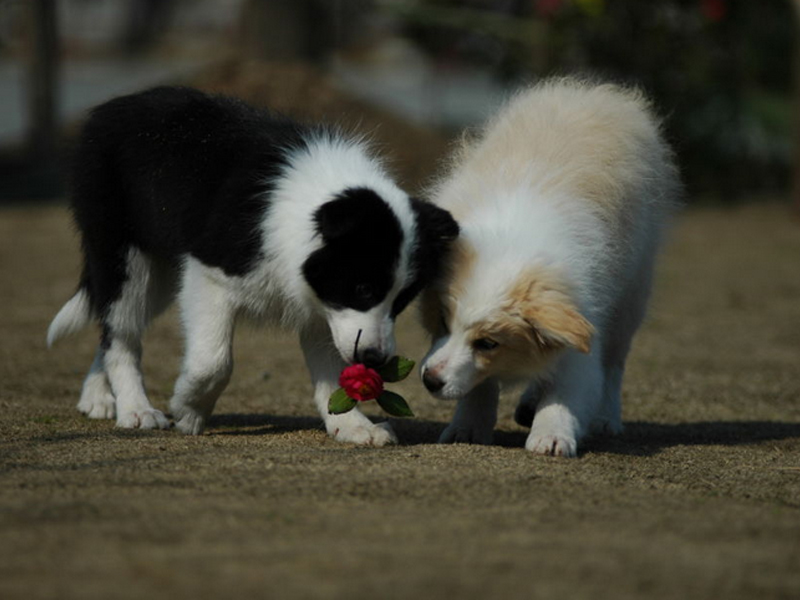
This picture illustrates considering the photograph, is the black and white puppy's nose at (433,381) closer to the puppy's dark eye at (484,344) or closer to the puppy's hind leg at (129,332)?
the puppy's dark eye at (484,344)

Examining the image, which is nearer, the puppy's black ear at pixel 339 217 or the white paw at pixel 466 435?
the puppy's black ear at pixel 339 217

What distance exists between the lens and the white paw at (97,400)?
5.84m

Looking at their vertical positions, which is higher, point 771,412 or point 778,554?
point 778,554

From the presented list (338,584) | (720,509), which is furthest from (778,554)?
(338,584)

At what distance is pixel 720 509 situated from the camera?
427 cm

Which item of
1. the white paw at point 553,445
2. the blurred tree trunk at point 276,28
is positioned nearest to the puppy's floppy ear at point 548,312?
the white paw at point 553,445

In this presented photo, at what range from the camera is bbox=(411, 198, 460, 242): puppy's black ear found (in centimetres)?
486

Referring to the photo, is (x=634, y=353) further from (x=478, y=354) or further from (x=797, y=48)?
(x=797, y=48)

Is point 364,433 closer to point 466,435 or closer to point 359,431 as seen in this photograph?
point 359,431

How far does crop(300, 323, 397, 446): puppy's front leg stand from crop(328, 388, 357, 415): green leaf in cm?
20

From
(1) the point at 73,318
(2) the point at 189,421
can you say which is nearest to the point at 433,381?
(2) the point at 189,421

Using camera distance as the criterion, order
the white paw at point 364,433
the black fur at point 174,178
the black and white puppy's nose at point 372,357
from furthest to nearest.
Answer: the white paw at point 364,433
the black fur at point 174,178
the black and white puppy's nose at point 372,357

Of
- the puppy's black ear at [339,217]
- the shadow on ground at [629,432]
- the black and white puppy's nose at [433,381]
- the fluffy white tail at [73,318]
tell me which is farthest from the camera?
the fluffy white tail at [73,318]

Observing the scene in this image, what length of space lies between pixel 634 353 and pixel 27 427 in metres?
4.32
